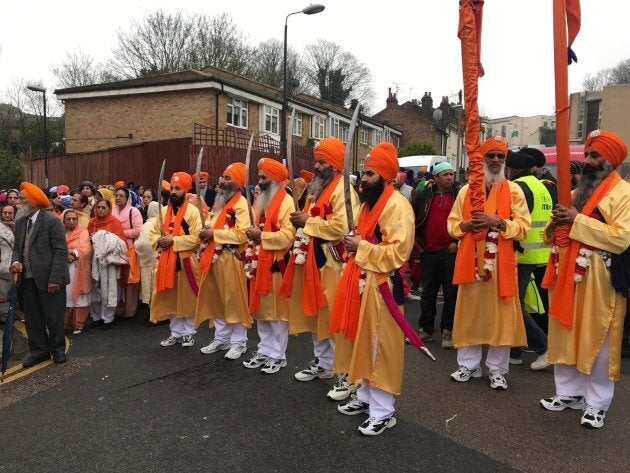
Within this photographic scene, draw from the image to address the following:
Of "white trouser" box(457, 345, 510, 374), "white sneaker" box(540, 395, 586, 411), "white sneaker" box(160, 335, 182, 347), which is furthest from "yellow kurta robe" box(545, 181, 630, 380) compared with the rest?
"white sneaker" box(160, 335, 182, 347)

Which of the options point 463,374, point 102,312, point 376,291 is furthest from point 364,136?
point 376,291

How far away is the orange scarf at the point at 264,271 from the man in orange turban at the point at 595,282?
101 inches

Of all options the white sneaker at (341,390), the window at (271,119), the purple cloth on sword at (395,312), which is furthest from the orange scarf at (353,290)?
the window at (271,119)

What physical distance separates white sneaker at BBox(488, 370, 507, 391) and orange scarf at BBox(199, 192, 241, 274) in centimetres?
306

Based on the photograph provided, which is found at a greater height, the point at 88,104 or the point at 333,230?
the point at 88,104

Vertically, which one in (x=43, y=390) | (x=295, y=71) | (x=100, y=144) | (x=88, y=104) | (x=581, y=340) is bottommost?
(x=43, y=390)

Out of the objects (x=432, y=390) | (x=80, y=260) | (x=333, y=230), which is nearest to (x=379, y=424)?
(x=432, y=390)

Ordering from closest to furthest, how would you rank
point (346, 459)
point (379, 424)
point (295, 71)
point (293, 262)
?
1. point (346, 459)
2. point (379, 424)
3. point (293, 262)
4. point (295, 71)

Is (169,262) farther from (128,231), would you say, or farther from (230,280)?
(128,231)

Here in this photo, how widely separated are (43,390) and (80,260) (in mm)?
2427

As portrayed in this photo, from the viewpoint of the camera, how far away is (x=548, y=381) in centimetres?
491

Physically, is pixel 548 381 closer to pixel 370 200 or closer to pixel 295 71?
pixel 370 200

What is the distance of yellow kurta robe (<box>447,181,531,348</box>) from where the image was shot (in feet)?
15.2

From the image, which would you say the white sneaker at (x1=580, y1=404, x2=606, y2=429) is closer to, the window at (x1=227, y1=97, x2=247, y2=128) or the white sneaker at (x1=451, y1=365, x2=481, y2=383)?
the white sneaker at (x1=451, y1=365, x2=481, y2=383)
